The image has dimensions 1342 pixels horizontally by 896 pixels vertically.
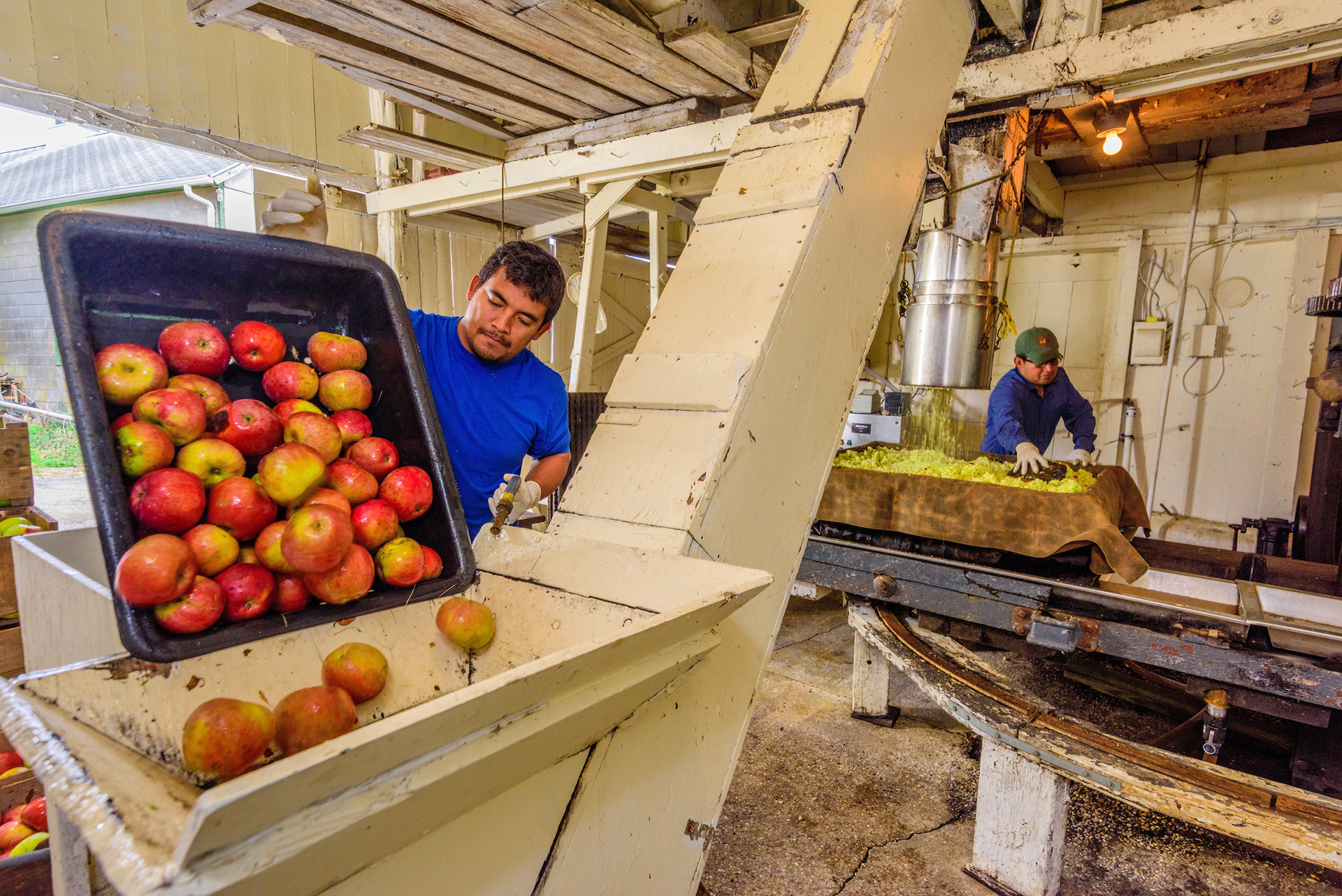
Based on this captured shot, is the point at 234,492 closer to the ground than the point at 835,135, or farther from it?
closer to the ground

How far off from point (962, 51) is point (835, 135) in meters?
1.05

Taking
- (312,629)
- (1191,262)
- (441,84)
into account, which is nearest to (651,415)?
(312,629)

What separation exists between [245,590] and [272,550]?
8cm

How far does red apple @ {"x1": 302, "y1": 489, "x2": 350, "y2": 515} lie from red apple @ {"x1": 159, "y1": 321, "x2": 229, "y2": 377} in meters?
0.34

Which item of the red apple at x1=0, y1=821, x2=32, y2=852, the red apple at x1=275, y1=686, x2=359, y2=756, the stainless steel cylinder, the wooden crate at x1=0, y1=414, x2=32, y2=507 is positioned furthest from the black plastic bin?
the stainless steel cylinder

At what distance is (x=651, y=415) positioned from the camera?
1.69m

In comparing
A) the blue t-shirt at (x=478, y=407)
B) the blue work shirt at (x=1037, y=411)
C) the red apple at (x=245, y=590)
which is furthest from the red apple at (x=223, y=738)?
the blue work shirt at (x=1037, y=411)

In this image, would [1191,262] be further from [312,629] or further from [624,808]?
[312,629]

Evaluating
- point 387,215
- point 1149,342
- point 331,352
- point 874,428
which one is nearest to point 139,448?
point 331,352

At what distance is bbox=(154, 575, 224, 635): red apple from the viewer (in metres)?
1.07

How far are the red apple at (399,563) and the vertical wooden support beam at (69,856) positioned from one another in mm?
756

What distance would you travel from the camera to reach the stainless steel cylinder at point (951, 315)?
11.3 feet

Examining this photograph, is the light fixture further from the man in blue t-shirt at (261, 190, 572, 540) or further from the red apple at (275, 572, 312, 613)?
the red apple at (275, 572, 312, 613)

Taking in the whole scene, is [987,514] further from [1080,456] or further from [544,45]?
[544,45]
